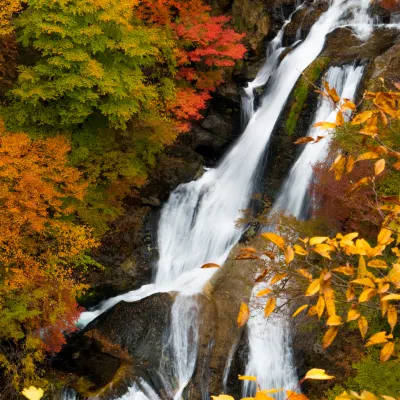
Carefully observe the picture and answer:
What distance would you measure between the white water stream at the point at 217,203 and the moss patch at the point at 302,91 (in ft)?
2.00

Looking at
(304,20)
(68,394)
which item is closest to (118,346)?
(68,394)

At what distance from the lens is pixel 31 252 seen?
9.81 meters

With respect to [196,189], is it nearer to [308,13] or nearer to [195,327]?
[195,327]

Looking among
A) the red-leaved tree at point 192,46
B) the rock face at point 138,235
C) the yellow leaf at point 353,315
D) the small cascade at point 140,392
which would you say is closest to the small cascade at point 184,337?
the small cascade at point 140,392

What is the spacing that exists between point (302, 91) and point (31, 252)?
951 cm

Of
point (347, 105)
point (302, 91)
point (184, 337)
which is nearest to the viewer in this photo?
point (347, 105)

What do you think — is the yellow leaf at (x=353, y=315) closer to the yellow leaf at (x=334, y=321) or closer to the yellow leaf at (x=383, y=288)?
the yellow leaf at (x=334, y=321)

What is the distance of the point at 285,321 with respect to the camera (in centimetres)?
1015

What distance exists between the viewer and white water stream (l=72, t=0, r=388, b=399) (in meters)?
12.2

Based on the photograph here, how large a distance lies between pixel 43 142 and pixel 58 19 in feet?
9.13

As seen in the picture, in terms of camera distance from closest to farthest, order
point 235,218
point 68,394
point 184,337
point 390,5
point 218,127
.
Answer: point 68,394, point 184,337, point 235,218, point 390,5, point 218,127

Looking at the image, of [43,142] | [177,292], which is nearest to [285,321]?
[177,292]

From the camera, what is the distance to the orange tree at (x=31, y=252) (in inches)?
344

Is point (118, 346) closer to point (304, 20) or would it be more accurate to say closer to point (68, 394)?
point (68, 394)
